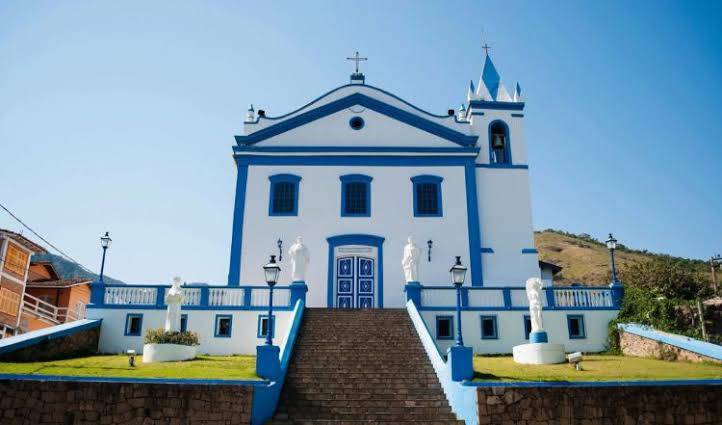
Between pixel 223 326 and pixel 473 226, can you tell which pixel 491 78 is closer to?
pixel 473 226

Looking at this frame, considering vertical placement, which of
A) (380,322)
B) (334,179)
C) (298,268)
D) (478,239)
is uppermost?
(334,179)

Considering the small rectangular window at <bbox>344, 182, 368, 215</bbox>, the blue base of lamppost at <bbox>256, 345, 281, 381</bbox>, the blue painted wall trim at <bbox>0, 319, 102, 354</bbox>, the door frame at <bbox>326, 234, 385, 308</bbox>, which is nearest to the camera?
the blue base of lamppost at <bbox>256, 345, 281, 381</bbox>

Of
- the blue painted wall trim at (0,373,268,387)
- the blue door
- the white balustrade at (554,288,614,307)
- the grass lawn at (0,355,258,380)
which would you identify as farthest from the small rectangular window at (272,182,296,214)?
the blue painted wall trim at (0,373,268,387)

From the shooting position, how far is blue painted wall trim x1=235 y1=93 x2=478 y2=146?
→ 2383 cm

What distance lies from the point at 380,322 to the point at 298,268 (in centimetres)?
319

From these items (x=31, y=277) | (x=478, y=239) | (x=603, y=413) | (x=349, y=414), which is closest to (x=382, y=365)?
(x=349, y=414)

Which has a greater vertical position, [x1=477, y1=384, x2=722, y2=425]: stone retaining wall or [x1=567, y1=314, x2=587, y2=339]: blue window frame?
[x1=567, y1=314, x2=587, y2=339]: blue window frame

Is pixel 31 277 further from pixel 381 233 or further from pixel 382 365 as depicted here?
pixel 382 365

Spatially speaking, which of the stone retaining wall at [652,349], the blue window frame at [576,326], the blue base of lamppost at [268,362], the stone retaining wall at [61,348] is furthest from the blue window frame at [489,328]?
the stone retaining wall at [61,348]

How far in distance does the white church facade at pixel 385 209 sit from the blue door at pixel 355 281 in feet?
0.12

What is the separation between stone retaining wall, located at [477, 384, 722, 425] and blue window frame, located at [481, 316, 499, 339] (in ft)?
22.2

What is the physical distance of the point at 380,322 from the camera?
58.3 ft

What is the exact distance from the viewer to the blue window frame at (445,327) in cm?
1866

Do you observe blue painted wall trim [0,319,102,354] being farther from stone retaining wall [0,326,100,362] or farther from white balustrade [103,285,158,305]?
white balustrade [103,285,158,305]
